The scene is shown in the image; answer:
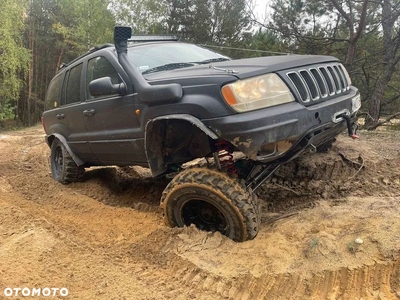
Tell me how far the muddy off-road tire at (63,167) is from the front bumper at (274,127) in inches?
129

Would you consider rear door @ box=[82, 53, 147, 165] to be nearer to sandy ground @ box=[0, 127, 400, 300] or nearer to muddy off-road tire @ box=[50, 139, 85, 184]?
sandy ground @ box=[0, 127, 400, 300]

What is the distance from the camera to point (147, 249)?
333 cm

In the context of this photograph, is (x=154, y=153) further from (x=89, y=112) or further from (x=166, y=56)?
(x=89, y=112)

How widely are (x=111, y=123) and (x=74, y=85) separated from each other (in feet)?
4.49

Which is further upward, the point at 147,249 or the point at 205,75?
the point at 205,75

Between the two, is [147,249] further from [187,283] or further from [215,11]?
[215,11]

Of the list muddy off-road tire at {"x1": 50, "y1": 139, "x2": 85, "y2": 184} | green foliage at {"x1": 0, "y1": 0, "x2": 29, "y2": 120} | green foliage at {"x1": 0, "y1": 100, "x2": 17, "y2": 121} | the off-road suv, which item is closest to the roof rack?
the off-road suv

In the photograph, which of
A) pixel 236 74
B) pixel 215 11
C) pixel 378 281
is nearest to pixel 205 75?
pixel 236 74

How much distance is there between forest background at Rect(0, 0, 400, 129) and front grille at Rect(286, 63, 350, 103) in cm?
219

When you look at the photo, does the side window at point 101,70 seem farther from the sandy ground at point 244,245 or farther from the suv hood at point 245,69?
the sandy ground at point 244,245

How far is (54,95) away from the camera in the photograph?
229 inches

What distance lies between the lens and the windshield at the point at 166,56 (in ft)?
12.8

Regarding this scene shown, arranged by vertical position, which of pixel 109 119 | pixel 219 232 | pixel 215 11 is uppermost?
pixel 215 11

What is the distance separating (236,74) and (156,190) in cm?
275
